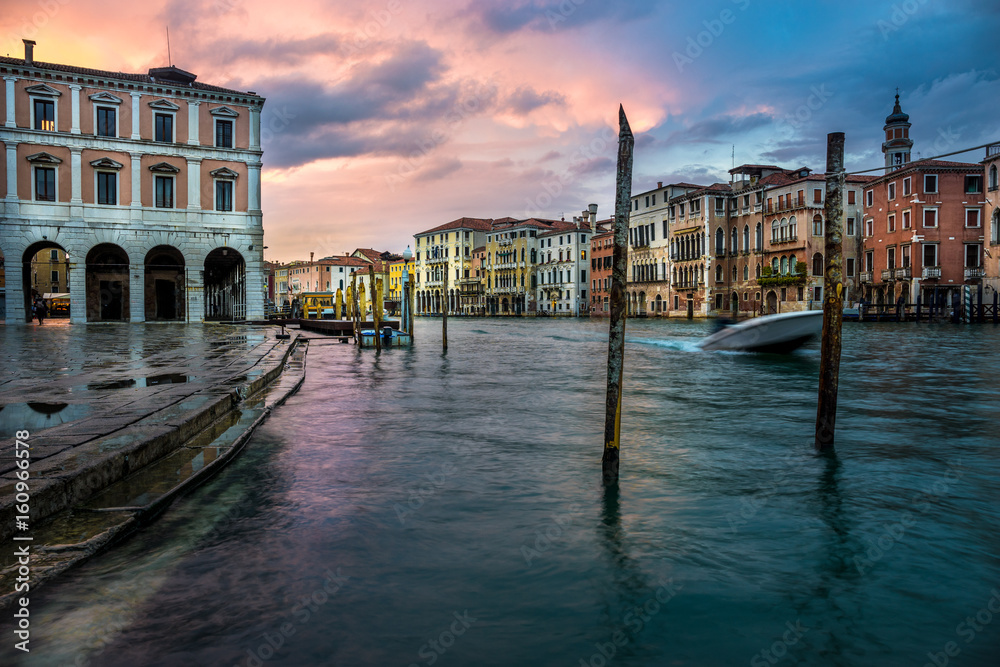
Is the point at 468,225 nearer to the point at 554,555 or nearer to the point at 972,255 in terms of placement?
the point at 972,255

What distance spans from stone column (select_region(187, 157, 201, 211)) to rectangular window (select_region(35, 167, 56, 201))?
4.76 meters

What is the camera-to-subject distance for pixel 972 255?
4203 cm

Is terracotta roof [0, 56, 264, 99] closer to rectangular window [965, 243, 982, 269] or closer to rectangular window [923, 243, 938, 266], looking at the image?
rectangular window [923, 243, 938, 266]

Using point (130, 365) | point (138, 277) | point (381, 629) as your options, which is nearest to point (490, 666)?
point (381, 629)

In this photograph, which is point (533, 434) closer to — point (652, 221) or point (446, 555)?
point (446, 555)

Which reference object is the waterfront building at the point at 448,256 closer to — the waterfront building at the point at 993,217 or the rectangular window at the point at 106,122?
the waterfront building at the point at 993,217

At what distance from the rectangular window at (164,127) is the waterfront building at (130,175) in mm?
40

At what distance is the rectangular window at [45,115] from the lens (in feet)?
87.6

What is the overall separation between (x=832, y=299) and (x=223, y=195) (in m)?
28.0

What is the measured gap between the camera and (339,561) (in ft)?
11.5

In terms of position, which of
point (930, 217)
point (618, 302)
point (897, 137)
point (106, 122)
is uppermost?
point (897, 137)

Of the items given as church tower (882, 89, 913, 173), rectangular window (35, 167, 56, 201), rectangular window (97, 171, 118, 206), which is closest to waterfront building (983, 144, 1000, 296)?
church tower (882, 89, 913, 173)

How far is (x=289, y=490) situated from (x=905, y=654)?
141 inches

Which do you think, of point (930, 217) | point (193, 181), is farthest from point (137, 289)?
point (930, 217)
